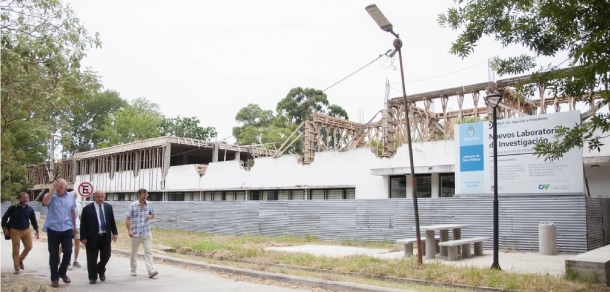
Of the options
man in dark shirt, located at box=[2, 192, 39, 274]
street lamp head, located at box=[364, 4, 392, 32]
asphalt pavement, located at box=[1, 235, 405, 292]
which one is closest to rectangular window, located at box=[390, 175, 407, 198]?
A: asphalt pavement, located at box=[1, 235, 405, 292]

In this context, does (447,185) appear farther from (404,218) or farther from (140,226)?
(140,226)

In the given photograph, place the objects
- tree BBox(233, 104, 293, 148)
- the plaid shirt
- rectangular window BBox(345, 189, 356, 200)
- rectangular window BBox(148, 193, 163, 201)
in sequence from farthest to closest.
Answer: tree BBox(233, 104, 293, 148)
rectangular window BBox(148, 193, 163, 201)
rectangular window BBox(345, 189, 356, 200)
the plaid shirt

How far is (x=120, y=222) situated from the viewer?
31.8m

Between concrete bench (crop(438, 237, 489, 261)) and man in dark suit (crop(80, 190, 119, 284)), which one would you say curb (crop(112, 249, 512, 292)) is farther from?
man in dark suit (crop(80, 190, 119, 284))

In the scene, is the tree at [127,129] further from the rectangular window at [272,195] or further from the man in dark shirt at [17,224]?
the man in dark shirt at [17,224]

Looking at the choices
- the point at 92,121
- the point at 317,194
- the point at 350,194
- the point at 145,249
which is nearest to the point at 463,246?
the point at 145,249

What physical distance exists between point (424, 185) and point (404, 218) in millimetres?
6226

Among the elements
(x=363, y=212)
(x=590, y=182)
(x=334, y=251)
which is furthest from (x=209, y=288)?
(x=590, y=182)

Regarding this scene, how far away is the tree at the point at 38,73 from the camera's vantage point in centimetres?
805

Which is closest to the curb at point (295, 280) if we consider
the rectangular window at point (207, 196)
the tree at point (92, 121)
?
the rectangular window at point (207, 196)

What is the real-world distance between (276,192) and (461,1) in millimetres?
20429

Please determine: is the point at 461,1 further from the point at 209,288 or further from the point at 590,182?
the point at 590,182

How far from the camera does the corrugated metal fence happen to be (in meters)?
15.2

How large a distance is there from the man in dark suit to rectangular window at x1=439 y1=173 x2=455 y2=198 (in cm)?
1598
